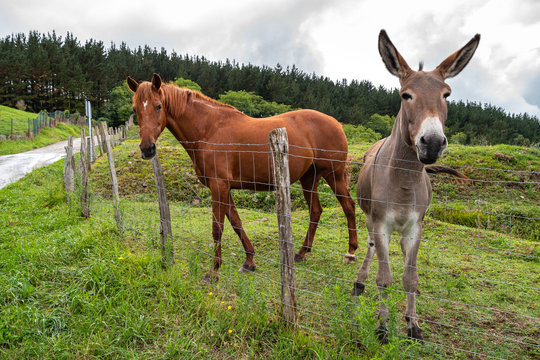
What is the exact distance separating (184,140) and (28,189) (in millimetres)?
7704

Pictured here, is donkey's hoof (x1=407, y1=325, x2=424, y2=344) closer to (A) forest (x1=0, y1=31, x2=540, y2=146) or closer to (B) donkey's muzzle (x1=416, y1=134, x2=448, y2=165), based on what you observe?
(B) donkey's muzzle (x1=416, y1=134, x2=448, y2=165)

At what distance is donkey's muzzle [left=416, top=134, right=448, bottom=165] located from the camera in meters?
2.04

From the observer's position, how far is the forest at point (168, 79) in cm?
4522

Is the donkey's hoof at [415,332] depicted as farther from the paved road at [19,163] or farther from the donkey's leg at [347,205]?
the paved road at [19,163]

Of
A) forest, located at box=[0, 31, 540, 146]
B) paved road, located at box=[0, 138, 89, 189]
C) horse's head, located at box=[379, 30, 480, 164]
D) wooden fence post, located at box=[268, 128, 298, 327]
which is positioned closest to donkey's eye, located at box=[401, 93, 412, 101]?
horse's head, located at box=[379, 30, 480, 164]

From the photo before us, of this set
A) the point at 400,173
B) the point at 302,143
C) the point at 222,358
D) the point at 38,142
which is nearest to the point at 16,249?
the point at 222,358

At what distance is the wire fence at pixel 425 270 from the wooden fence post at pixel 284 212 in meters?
0.13

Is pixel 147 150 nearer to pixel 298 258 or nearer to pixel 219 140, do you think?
pixel 219 140

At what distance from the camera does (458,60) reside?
8.27ft

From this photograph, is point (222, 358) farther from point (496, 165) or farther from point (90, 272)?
point (496, 165)

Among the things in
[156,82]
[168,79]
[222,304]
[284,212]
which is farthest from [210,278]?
[168,79]

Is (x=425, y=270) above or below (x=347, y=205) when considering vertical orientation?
below

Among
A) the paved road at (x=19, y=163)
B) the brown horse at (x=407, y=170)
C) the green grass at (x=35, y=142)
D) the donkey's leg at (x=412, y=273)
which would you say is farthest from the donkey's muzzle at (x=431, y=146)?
the green grass at (x=35, y=142)

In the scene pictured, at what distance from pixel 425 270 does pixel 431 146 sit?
2.74 meters
